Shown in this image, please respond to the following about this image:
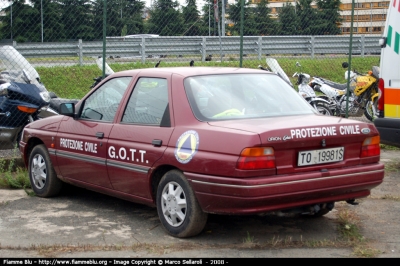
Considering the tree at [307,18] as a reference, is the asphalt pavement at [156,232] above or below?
below

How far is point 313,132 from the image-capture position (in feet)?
16.5

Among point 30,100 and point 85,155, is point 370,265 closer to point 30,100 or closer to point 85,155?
point 85,155

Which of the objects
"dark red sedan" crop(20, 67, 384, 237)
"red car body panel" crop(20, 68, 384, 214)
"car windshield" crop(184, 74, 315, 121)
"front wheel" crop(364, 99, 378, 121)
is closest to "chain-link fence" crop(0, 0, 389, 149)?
"front wheel" crop(364, 99, 378, 121)

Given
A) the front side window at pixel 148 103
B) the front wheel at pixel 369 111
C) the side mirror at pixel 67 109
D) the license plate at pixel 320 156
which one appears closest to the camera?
the license plate at pixel 320 156

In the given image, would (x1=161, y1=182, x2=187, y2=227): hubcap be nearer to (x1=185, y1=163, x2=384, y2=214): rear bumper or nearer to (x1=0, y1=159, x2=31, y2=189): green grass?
(x1=185, y1=163, x2=384, y2=214): rear bumper

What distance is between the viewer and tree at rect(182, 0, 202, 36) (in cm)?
1032

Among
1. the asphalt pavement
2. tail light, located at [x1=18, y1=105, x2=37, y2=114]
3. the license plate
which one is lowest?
the asphalt pavement

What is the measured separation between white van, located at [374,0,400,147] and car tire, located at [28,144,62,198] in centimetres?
417

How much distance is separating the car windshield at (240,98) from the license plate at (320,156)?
0.61 meters

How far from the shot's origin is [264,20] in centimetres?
1141

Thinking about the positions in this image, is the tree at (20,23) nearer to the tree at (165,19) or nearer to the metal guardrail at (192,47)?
the metal guardrail at (192,47)

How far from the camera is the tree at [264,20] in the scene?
1120cm

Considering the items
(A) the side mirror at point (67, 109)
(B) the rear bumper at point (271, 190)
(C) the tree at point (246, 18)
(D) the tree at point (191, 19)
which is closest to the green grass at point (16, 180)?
(A) the side mirror at point (67, 109)

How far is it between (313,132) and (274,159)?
1.38 ft
